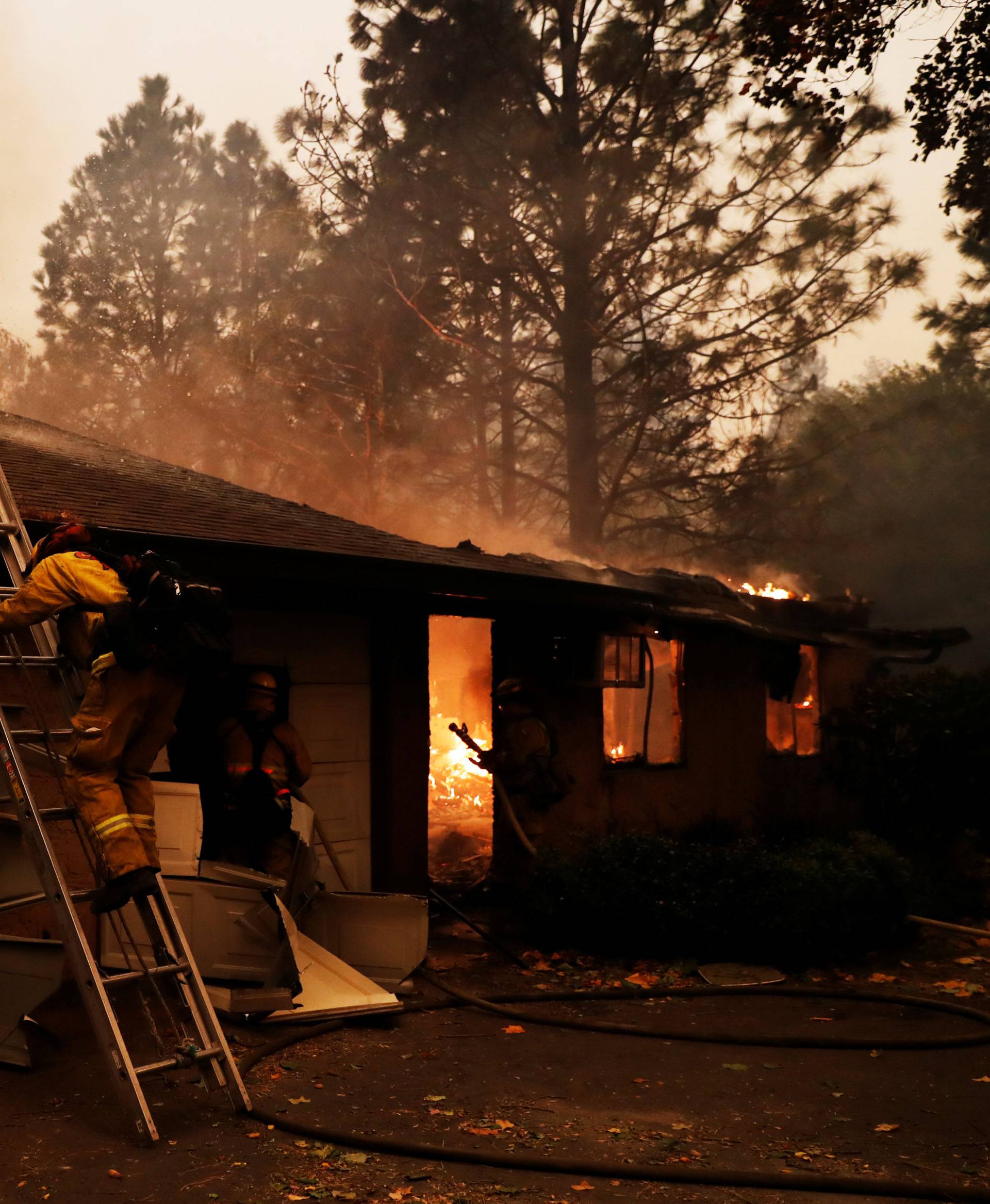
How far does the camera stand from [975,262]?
2933 centimetres

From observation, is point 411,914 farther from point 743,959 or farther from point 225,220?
point 225,220

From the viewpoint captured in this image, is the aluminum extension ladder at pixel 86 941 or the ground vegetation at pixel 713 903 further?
the ground vegetation at pixel 713 903

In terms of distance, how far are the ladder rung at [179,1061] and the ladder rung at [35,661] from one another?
6.17 feet

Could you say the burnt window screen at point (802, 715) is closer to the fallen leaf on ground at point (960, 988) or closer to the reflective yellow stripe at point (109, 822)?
the fallen leaf on ground at point (960, 988)

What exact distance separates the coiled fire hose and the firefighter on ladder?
119 centimetres

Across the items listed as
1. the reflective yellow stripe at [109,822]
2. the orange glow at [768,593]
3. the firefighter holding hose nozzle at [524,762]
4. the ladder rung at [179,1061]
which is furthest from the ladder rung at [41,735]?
the orange glow at [768,593]

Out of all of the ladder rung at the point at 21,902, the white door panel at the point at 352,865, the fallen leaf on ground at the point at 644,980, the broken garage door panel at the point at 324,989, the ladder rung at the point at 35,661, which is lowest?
the fallen leaf on ground at the point at 644,980

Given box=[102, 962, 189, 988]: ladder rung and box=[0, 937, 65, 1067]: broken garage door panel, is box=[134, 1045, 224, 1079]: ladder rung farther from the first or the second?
box=[0, 937, 65, 1067]: broken garage door panel

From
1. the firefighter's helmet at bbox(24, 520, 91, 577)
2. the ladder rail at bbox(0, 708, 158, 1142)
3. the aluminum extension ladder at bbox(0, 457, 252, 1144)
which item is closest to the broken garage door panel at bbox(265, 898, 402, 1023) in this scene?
the aluminum extension ladder at bbox(0, 457, 252, 1144)

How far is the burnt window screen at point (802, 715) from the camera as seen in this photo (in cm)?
1548

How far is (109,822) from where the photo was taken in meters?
5.19

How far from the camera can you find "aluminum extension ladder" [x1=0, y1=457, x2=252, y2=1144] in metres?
4.70

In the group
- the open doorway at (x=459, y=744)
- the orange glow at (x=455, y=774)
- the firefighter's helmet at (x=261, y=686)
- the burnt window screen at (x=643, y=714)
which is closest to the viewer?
the firefighter's helmet at (x=261, y=686)

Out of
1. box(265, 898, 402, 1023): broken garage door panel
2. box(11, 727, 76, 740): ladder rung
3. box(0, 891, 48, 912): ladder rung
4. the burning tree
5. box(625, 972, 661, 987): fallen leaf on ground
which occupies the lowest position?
box(625, 972, 661, 987): fallen leaf on ground
